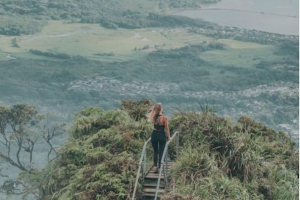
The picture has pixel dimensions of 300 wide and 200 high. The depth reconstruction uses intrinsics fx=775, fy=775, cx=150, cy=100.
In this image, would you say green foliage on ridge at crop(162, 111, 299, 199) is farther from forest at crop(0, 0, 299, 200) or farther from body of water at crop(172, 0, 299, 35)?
body of water at crop(172, 0, 299, 35)

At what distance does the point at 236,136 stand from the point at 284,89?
4772 inches

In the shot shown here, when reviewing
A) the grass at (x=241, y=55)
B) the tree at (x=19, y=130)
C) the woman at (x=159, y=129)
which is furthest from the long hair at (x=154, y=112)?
the grass at (x=241, y=55)

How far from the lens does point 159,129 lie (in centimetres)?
1349

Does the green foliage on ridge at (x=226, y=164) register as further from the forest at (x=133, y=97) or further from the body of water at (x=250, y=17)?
the body of water at (x=250, y=17)

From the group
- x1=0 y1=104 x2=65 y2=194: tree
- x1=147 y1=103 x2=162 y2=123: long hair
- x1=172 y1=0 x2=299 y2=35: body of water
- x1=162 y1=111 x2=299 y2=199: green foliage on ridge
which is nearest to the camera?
x1=162 y1=111 x2=299 y2=199: green foliage on ridge

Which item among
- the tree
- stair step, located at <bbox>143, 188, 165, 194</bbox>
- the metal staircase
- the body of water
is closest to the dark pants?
the metal staircase

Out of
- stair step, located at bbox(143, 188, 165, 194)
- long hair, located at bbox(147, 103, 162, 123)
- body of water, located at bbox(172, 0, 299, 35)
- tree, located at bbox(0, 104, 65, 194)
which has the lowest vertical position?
body of water, located at bbox(172, 0, 299, 35)

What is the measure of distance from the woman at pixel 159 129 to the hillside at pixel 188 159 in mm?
411

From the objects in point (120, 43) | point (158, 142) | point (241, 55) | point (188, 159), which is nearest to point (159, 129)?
point (158, 142)

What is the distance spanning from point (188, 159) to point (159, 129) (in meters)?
0.73

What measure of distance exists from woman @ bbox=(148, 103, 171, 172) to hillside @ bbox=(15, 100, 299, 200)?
16.2 inches

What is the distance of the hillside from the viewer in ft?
43.4

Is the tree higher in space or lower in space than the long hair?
lower

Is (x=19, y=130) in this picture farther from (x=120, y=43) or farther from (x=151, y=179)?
(x=120, y=43)
